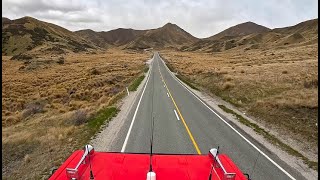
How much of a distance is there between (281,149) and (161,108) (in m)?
10.9

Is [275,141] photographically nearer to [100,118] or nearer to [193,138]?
[193,138]

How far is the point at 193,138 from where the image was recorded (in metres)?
15.1

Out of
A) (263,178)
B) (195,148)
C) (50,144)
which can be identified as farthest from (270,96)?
(50,144)

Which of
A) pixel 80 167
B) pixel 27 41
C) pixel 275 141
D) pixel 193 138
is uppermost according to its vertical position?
pixel 27 41

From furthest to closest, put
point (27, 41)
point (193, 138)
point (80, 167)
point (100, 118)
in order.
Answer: point (27, 41) → point (100, 118) → point (193, 138) → point (80, 167)

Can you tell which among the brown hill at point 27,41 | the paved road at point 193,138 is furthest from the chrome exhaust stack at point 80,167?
the brown hill at point 27,41

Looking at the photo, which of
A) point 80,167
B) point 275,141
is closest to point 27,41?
point 275,141

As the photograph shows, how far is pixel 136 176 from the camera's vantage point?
4.39 metres

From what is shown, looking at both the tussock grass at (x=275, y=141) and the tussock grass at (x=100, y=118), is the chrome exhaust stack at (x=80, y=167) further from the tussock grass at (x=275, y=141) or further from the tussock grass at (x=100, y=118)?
the tussock grass at (x=100, y=118)

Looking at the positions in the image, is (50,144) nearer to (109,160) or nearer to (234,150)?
(234,150)

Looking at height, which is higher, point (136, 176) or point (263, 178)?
point (136, 176)

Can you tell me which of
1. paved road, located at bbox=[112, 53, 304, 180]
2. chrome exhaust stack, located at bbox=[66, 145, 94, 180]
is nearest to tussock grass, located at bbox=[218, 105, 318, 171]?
paved road, located at bbox=[112, 53, 304, 180]

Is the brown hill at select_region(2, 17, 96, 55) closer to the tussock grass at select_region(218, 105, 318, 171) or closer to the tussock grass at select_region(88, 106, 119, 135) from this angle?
the tussock grass at select_region(88, 106, 119, 135)

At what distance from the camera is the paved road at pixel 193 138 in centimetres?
1174
